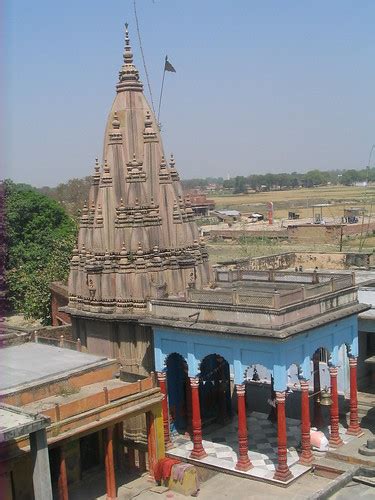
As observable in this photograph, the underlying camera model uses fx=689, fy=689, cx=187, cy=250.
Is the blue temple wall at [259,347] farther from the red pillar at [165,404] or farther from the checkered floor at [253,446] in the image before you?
the checkered floor at [253,446]

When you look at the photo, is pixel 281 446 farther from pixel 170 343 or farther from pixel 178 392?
pixel 178 392

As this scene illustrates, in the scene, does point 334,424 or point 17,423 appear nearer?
point 17,423

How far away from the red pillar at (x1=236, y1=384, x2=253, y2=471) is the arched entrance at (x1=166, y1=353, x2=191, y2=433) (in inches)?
127

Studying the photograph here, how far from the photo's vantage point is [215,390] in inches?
857

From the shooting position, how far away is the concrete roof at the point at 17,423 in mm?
12648

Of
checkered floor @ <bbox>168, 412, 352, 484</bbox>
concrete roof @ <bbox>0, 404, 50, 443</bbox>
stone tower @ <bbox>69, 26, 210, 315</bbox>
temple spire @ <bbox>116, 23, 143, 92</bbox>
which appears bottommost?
checkered floor @ <bbox>168, 412, 352, 484</bbox>

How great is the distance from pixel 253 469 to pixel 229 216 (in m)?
86.4

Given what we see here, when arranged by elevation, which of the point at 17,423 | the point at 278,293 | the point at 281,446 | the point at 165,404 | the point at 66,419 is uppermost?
the point at 278,293

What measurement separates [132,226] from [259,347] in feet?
19.4

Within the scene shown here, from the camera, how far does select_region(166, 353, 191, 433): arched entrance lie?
20788mm

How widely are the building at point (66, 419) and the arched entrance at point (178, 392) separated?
230 cm

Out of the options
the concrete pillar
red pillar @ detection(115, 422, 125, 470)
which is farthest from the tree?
the concrete pillar

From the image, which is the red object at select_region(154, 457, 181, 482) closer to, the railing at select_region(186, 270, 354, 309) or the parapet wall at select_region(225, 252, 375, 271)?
the railing at select_region(186, 270, 354, 309)

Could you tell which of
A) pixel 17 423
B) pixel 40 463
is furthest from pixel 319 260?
pixel 17 423
